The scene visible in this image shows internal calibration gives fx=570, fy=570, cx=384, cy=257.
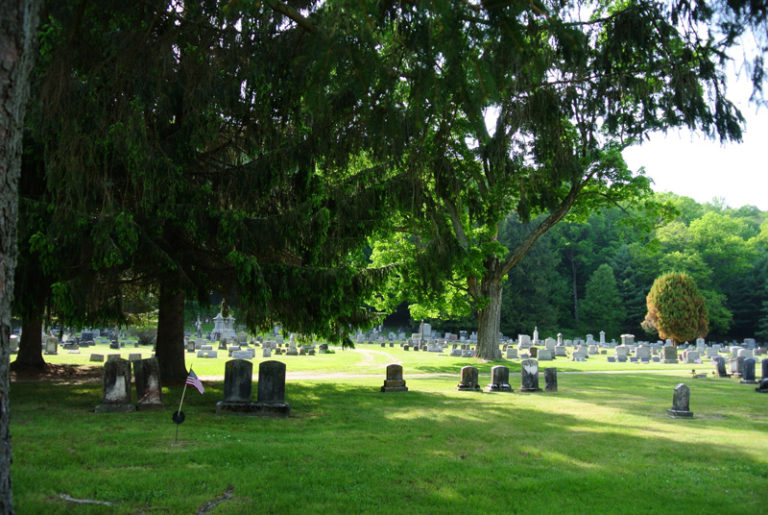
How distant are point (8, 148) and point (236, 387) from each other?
6.57 m

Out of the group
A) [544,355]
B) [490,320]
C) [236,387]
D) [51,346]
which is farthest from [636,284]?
[236,387]

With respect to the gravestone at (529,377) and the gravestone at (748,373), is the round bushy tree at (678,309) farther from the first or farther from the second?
the gravestone at (529,377)

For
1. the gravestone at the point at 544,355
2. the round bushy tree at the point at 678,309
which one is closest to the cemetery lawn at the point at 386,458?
the gravestone at the point at 544,355

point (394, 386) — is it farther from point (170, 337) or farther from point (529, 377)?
point (170, 337)

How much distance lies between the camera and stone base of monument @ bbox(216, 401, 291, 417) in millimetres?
9062

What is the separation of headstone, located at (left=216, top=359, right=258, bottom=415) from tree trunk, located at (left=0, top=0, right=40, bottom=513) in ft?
19.1

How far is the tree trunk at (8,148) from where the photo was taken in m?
3.28

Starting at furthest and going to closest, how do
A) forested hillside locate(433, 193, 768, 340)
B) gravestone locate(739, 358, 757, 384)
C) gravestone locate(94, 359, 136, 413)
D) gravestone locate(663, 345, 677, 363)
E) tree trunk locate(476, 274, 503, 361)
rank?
forested hillside locate(433, 193, 768, 340)
gravestone locate(663, 345, 677, 363)
tree trunk locate(476, 274, 503, 361)
gravestone locate(739, 358, 757, 384)
gravestone locate(94, 359, 136, 413)

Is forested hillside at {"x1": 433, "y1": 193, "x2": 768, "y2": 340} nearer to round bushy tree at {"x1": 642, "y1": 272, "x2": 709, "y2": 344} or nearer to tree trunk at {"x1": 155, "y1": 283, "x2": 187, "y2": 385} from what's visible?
round bushy tree at {"x1": 642, "y1": 272, "x2": 709, "y2": 344}

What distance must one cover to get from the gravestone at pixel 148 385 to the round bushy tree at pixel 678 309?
32.8 meters

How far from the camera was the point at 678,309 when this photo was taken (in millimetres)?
34531

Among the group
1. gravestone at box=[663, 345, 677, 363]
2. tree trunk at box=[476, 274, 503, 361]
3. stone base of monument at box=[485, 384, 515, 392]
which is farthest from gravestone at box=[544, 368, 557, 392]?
gravestone at box=[663, 345, 677, 363]

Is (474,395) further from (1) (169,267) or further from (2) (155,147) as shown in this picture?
(2) (155,147)

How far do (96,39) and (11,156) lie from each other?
4479 millimetres
